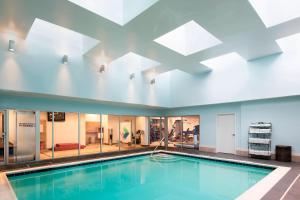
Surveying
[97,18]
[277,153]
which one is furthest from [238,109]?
[97,18]

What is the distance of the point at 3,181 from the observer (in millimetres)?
4676

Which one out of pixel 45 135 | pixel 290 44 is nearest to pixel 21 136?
pixel 45 135

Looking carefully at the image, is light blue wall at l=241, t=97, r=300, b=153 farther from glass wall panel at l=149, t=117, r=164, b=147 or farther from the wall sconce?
the wall sconce

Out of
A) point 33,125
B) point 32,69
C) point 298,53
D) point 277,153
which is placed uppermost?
point 298,53

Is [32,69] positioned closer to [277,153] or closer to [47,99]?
[47,99]

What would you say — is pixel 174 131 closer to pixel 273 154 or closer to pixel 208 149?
pixel 208 149

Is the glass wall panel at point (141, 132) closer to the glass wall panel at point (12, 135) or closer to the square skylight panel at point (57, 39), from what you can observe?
the square skylight panel at point (57, 39)

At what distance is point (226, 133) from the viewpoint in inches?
364

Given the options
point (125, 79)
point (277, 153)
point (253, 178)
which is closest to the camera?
point (253, 178)

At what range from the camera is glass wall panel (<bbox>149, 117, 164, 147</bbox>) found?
11914 mm

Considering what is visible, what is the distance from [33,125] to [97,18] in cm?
524

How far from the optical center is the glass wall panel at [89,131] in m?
10.7

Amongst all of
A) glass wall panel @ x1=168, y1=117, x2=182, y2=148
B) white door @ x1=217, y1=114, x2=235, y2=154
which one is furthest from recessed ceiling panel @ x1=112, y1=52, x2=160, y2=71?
white door @ x1=217, y1=114, x2=235, y2=154

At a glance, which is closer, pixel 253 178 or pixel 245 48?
pixel 253 178
